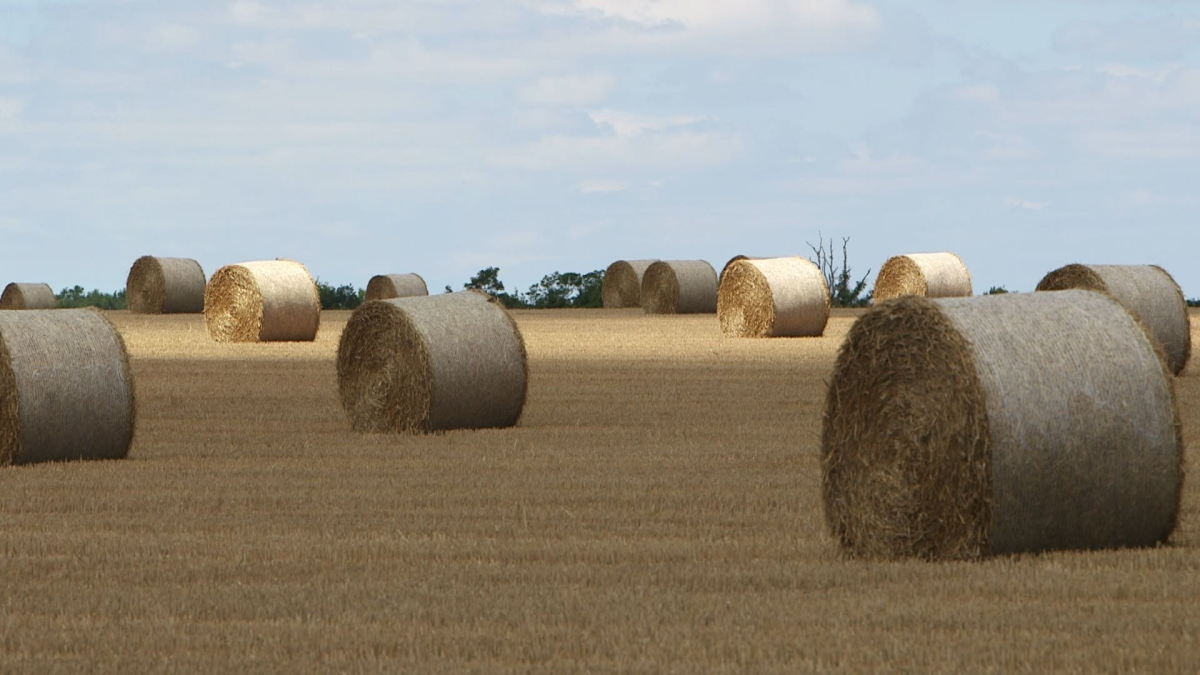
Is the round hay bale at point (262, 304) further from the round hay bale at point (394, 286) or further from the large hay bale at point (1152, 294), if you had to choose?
the round hay bale at point (394, 286)

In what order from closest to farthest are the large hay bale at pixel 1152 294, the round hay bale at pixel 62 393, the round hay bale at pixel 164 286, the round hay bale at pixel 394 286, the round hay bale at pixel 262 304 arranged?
the round hay bale at pixel 62 393, the large hay bale at pixel 1152 294, the round hay bale at pixel 262 304, the round hay bale at pixel 164 286, the round hay bale at pixel 394 286

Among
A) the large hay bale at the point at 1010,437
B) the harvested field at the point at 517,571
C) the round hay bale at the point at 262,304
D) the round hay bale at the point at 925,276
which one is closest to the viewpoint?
the harvested field at the point at 517,571

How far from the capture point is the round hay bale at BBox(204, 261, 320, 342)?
1107 inches

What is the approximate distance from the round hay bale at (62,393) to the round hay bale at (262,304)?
15.2m

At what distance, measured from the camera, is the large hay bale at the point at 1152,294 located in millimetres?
20125

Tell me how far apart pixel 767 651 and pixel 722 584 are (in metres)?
1.27

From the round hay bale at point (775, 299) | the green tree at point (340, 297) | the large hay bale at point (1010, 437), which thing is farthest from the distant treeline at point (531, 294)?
the large hay bale at point (1010, 437)

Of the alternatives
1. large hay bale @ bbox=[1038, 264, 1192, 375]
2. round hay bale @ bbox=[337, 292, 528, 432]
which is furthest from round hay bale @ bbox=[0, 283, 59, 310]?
round hay bale @ bbox=[337, 292, 528, 432]

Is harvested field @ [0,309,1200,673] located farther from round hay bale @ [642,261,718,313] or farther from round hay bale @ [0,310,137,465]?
round hay bale @ [642,261,718,313]

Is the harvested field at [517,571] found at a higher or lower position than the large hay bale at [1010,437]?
lower

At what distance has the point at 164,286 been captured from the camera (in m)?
40.3

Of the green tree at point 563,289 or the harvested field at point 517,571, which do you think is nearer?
the harvested field at point 517,571

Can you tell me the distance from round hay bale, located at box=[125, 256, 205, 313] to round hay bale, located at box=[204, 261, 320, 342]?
12005 millimetres

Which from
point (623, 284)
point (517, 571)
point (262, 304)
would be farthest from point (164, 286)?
point (517, 571)
